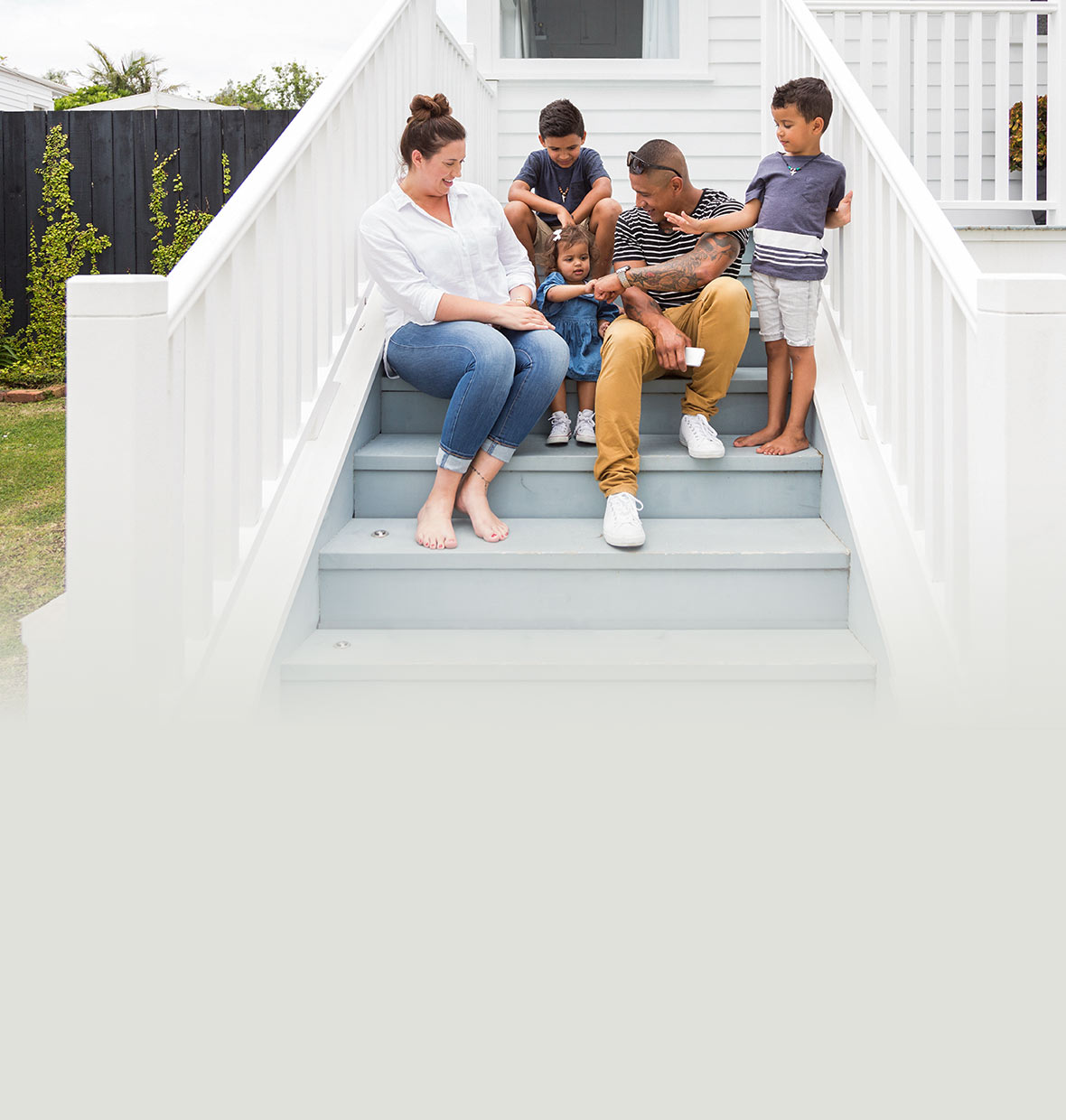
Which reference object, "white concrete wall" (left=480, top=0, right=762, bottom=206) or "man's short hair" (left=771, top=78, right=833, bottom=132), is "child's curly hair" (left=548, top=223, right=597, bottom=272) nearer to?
"man's short hair" (left=771, top=78, right=833, bottom=132)

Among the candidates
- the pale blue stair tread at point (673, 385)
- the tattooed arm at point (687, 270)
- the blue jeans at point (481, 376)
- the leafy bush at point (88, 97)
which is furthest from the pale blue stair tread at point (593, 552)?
the leafy bush at point (88, 97)

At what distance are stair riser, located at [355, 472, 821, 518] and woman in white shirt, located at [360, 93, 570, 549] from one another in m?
0.10

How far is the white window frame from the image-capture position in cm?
472

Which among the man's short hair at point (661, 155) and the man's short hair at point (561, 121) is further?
the man's short hair at point (561, 121)

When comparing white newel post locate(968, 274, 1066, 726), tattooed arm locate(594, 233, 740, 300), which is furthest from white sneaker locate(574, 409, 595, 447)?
white newel post locate(968, 274, 1066, 726)

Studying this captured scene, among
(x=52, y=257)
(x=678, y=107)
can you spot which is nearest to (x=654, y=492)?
(x=678, y=107)

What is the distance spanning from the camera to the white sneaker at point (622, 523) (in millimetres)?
2141

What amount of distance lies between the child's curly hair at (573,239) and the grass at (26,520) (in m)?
1.93

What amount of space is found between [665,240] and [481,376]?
2.50ft

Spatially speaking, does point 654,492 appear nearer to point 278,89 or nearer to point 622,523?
point 622,523

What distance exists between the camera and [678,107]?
4766 millimetres

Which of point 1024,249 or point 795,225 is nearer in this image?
point 795,225

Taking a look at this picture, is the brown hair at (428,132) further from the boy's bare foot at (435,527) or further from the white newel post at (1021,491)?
the white newel post at (1021,491)

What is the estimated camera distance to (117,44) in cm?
2391
